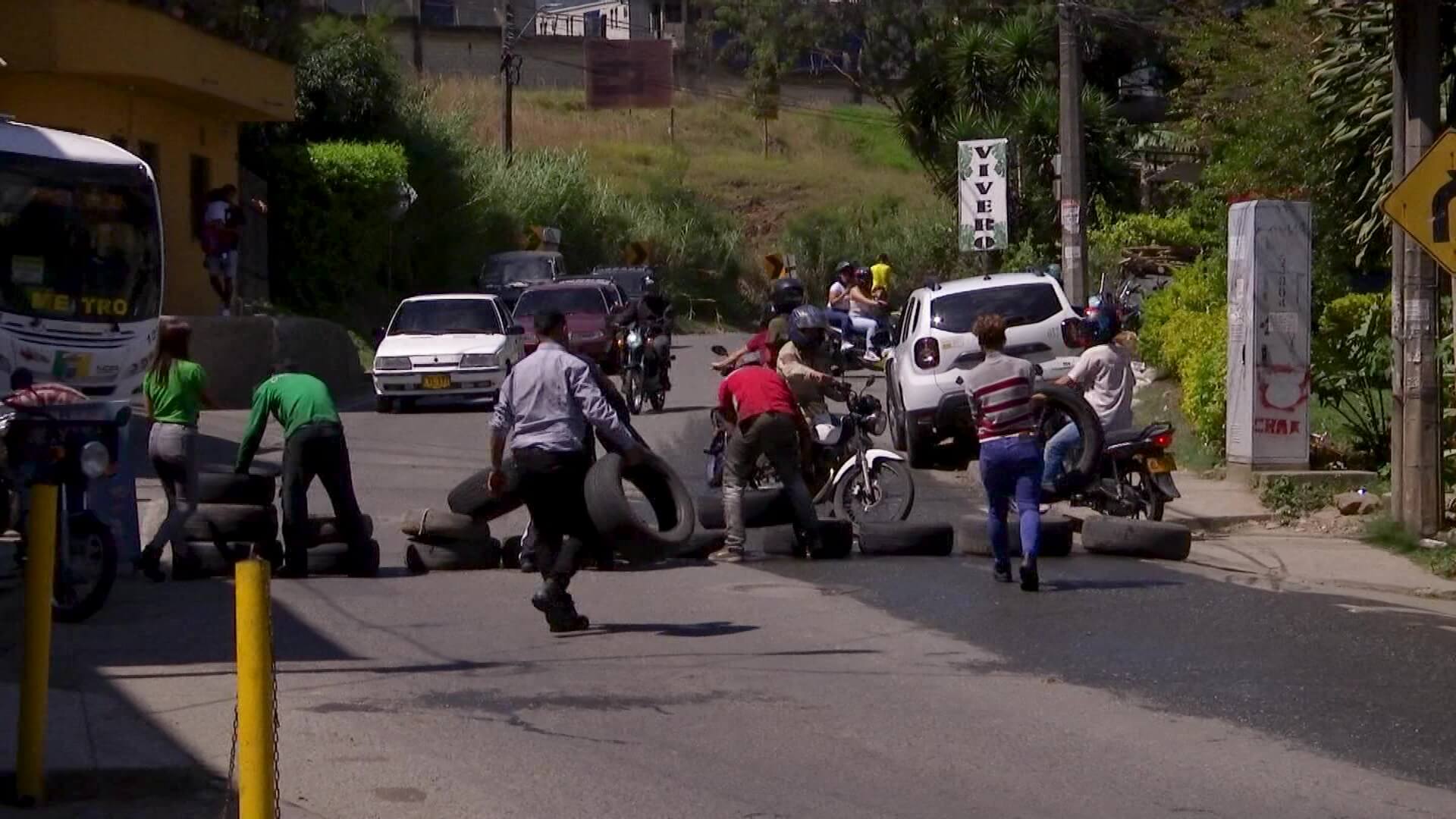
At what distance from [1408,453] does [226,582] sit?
Answer: 8845 mm

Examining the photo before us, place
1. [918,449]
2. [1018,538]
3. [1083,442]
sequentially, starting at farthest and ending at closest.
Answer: [918,449] < [1083,442] < [1018,538]

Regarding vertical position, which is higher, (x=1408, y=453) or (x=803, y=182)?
(x=803, y=182)

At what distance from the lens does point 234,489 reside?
13.1 metres

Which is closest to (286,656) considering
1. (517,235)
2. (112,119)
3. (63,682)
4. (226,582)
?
(63,682)

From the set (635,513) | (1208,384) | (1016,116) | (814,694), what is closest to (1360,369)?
(1208,384)

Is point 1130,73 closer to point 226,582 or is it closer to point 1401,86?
point 1401,86

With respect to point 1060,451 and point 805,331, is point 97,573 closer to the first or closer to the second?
point 805,331

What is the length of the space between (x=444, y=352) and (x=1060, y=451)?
41.3ft

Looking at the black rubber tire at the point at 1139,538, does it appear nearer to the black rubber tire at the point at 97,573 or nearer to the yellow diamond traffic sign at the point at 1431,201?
the yellow diamond traffic sign at the point at 1431,201

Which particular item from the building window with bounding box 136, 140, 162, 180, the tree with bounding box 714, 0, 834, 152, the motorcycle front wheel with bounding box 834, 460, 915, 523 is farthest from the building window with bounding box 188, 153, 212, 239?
the tree with bounding box 714, 0, 834, 152

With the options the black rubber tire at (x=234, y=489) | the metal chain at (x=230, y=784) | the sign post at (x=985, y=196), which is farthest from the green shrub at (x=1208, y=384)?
the metal chain at (x=230, y=784)

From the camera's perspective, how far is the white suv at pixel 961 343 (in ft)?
63.9

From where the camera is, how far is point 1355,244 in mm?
22203

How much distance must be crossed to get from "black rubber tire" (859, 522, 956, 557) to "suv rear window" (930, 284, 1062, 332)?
235 inches
